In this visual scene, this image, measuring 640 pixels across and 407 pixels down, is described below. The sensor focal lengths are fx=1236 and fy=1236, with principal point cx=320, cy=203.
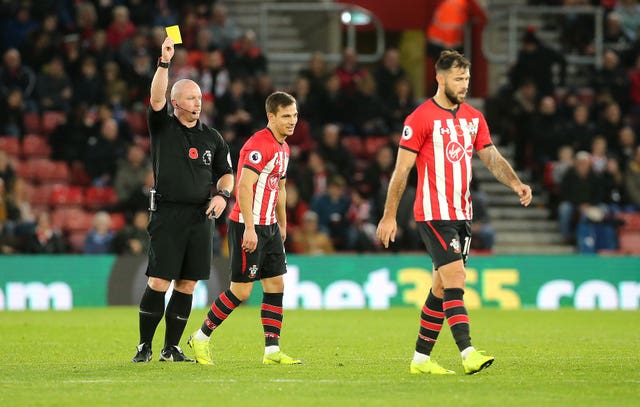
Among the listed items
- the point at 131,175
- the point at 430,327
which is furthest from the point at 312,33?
the point at 430,327

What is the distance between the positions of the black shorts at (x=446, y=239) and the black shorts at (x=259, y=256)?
139cm

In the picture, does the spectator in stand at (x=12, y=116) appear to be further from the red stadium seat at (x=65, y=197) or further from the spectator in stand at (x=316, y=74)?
the spectator in stand at (x=316, y=74)

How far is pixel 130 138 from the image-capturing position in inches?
835

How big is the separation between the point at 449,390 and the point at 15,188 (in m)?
13.3

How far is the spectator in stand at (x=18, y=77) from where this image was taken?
2161 centimetres

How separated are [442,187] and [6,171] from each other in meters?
12.6

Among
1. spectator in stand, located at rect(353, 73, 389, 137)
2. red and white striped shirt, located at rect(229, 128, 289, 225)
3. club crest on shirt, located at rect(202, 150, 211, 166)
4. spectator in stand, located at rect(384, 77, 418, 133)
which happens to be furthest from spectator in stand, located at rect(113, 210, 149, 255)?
red and white striped shirt, located at rect(229, 128, 289, 225)

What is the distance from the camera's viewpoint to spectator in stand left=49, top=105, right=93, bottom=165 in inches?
829

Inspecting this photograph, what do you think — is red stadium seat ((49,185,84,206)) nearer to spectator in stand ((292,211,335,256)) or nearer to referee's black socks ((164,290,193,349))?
spectator in stand ((292,211,335,256))

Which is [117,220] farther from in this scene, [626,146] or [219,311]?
[219,311]

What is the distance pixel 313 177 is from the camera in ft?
68.9

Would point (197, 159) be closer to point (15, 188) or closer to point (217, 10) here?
point (15, 188)

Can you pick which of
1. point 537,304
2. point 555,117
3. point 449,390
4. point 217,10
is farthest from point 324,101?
point 449,390

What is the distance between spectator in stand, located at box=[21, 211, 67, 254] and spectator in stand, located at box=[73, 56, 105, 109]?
3074mm
